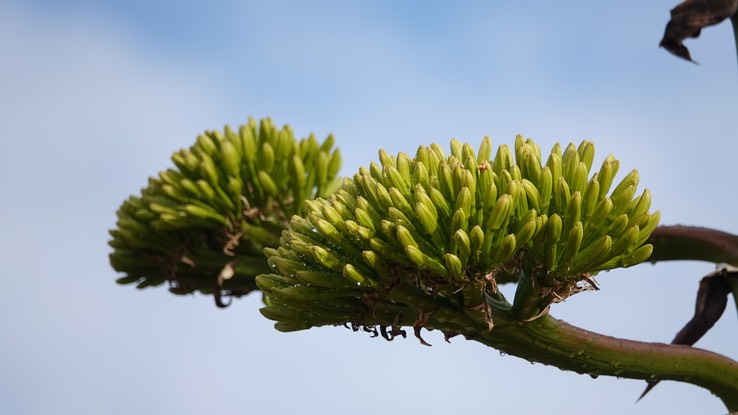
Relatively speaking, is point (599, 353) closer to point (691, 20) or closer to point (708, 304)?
point (708, 304)

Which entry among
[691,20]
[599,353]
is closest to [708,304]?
[599,353]

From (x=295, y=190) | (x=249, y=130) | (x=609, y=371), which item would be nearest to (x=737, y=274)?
(x=609, y=371)

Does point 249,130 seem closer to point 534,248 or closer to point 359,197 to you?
point 359,197

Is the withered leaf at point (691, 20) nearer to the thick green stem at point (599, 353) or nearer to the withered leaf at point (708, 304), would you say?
the withered leaf at point (708, 304)

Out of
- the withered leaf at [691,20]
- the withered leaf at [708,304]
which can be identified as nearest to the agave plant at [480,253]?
the withered leaf at [708,304]

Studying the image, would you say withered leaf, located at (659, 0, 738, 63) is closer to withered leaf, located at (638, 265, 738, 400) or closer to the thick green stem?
withered leaf, located at (638, 265, 738, 400)

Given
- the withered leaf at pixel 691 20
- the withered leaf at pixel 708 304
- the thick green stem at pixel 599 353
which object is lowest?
the thick green stem at pixel 599 353

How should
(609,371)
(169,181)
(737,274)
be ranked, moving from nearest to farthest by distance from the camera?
(609,371), (737,274), (169,181)
